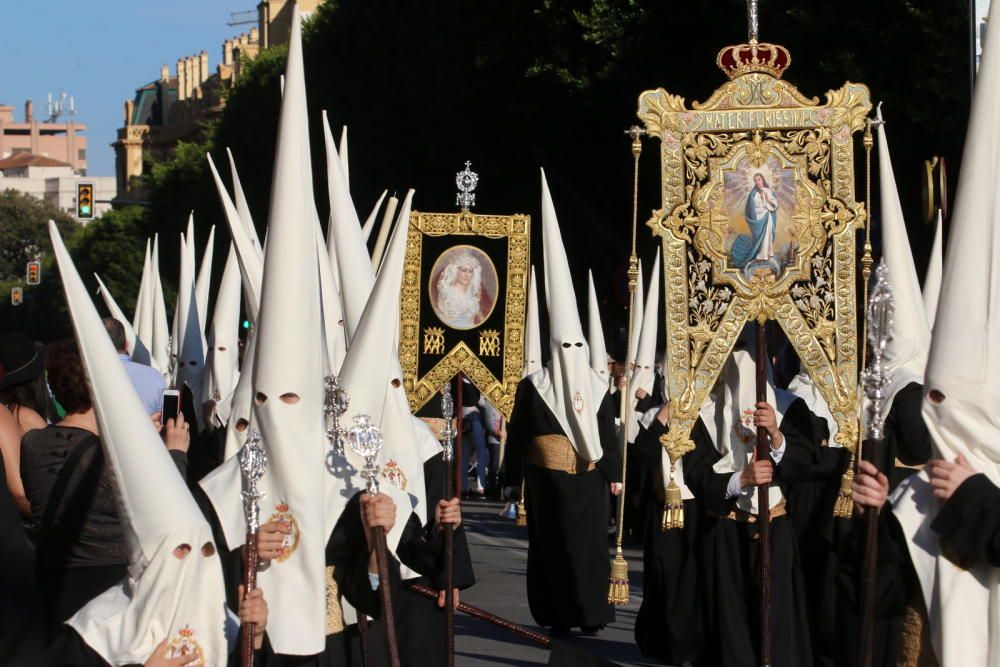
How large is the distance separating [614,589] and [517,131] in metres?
19.3

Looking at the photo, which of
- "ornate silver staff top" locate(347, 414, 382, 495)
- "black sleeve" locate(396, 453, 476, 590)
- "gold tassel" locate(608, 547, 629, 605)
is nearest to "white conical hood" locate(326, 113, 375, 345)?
"black sleeve" locate(396, 453, 476, 590)

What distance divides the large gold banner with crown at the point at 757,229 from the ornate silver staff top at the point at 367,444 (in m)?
3.45

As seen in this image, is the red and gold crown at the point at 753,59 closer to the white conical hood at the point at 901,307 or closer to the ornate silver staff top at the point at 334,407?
the white conical hood at the point at 901,307

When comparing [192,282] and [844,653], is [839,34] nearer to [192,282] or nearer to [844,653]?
[192,282]

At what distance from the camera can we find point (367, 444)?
6.51 meters

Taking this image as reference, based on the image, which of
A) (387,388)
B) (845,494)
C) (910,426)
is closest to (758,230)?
(845,494)

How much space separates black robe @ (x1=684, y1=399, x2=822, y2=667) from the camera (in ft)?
32.6

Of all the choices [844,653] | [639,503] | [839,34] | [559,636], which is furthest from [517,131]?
[844,653]

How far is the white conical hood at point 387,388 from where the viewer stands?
7176mm

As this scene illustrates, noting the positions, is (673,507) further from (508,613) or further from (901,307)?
(508,613)

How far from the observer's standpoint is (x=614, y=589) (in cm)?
1225

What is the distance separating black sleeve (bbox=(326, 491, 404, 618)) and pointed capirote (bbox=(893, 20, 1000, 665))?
90.1 inches

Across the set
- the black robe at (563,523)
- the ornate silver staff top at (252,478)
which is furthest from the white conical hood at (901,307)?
the black robe at (563,523)

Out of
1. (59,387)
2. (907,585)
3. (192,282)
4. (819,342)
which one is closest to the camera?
(907,585)
